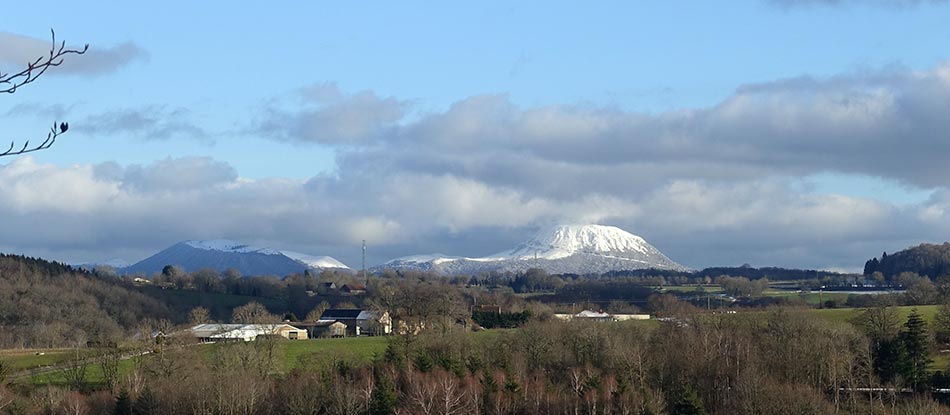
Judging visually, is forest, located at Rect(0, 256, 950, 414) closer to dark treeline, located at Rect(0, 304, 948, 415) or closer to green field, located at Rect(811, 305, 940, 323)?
dark treeline, located at Rect(0, 304, 948, 415)

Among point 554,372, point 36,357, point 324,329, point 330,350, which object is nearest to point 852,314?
point 554,372

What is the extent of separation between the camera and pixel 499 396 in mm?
93250

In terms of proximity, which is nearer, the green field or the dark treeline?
the dark treeline

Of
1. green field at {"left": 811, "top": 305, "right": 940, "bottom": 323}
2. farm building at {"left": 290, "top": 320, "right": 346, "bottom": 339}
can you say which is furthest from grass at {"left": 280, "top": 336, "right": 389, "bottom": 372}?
green field at {"left": 811, "top": 305, "right": 940, "bottom": 323}

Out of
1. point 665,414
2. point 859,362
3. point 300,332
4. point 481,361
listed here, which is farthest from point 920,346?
point 300,332

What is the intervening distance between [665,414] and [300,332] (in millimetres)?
97186

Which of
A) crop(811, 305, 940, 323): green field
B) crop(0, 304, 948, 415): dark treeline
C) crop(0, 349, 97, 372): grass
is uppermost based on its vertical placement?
crop(811, 305, 940, 323): green field

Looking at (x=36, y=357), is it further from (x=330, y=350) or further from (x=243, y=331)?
(x=243, y=331)

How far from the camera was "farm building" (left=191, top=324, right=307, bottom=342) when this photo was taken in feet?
486

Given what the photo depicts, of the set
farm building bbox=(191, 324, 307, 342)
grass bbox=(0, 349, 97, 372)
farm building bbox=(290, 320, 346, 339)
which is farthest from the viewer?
farm building bbox=(290, 320, 346, 339)

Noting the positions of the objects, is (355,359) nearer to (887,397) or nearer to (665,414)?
(665,414)

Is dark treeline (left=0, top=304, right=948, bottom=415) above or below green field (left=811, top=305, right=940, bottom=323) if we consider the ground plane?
below

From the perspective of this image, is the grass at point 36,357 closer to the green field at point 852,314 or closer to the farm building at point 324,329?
the farm building at point 324,329

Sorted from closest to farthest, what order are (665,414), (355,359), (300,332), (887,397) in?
(665,414)
(887,397)
(355,359)
(300,332)
